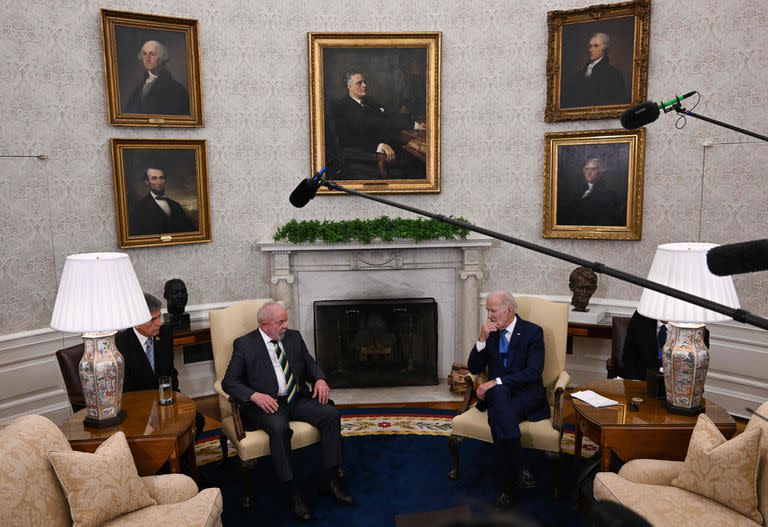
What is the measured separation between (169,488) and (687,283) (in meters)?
3.11

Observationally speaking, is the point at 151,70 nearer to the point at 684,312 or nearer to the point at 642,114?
the point at 642,114

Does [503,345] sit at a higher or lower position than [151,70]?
lower

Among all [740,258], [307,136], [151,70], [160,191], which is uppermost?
[151,70]

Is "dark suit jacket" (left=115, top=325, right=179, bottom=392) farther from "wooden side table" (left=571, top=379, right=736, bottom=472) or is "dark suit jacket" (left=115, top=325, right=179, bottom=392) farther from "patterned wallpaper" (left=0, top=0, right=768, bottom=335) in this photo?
"wooden side table" (left=571, top=379, right=736, bottom=472)

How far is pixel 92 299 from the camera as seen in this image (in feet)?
11.3

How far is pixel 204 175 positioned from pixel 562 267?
398 cm

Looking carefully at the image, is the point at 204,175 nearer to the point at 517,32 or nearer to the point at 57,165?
the point at 57,165

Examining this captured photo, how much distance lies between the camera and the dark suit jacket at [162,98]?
593 centimetres

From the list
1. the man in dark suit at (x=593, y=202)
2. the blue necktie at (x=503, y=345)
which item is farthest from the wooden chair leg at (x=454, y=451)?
the man in dark suit at (x=593, y=202)

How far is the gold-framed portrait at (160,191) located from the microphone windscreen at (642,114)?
448 cm

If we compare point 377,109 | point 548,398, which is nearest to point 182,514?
point 548,398

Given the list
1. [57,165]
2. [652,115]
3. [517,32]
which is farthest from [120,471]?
[517,32]

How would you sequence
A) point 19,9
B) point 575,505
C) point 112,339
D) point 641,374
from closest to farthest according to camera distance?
point 112,339
point 575,505
point 641,374
point 19,9

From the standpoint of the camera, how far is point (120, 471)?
10.0 ft
